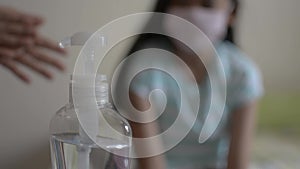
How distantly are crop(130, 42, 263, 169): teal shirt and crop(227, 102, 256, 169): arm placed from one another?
0.05 feet

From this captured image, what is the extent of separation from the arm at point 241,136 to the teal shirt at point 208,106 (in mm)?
14

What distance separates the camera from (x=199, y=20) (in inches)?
24.4

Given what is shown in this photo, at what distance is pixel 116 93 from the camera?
25.7 inches

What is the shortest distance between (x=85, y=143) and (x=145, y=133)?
17 cm

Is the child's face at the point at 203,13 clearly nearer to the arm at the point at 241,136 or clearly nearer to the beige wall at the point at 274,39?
the arm at the point at 241,136

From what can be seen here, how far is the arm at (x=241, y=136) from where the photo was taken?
24.1 inches

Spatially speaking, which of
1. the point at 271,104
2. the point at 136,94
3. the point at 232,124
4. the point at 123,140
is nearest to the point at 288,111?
the point at 271,104

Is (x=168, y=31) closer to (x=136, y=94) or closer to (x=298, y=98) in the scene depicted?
(x=136, y=94)

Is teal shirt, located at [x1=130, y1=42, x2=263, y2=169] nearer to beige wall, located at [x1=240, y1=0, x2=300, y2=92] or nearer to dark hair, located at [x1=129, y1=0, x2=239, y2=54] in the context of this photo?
dark hair, located at [x1=129, y1=0, x2=239, y2=54]

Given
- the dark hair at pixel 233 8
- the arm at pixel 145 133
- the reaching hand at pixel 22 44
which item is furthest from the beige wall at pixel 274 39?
the reaching hand at pixel 22 44

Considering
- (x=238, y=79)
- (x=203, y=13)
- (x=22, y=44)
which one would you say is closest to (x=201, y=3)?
(x=203, y=13)

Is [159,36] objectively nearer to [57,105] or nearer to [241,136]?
[241,136]

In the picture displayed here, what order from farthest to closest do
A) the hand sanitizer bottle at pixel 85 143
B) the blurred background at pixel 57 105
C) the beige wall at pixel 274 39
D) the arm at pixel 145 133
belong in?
the beige wall at pixel 274 39, the blurred background at pixel 57 105, the arm at pixel 145 133, the hand sanitizer bottle at pixel 85 143

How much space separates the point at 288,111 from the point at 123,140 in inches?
31.4
